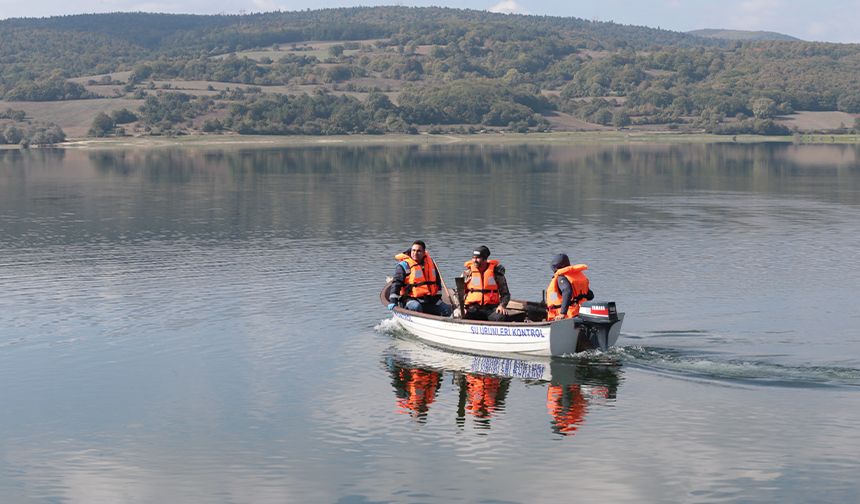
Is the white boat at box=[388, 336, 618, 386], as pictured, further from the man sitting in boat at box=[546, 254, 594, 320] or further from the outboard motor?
the man sitting in boat at box=[546, 254, 594, 320]

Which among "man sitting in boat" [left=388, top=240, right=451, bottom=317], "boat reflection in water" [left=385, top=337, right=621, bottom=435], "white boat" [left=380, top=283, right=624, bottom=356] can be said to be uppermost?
"man sitting in boat" [left=388, top=240, right=451, bottom=317]

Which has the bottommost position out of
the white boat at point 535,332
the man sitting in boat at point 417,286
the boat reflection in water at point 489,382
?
the boat reflection in water at point 489,382

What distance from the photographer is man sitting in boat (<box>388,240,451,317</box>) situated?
32438mm

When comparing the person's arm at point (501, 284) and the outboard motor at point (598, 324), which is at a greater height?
the person's arm at point (501, 284)

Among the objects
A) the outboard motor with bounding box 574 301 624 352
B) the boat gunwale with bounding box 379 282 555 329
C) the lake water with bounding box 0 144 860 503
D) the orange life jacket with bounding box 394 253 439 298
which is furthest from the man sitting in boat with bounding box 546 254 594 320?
the orange life jacket with bounding box 394 253 439 298

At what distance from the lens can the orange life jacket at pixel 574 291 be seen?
29.1 meters

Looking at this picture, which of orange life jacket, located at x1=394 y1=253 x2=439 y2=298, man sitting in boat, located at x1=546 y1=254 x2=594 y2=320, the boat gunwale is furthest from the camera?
orange life jacket, located at x1=394 y1=253 x2=439 y2=298

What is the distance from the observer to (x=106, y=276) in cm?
4347

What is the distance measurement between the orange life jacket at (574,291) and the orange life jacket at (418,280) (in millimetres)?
4315

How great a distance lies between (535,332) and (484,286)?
103 inches

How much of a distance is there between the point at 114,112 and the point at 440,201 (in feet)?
446

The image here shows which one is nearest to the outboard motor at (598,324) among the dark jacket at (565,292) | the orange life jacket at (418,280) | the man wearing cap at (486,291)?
the dark jacket at (565,292)

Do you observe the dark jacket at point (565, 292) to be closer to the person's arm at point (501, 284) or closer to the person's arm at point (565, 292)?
the person's arm at point (565, 292)

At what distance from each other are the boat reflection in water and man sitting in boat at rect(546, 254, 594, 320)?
1.31 meters
